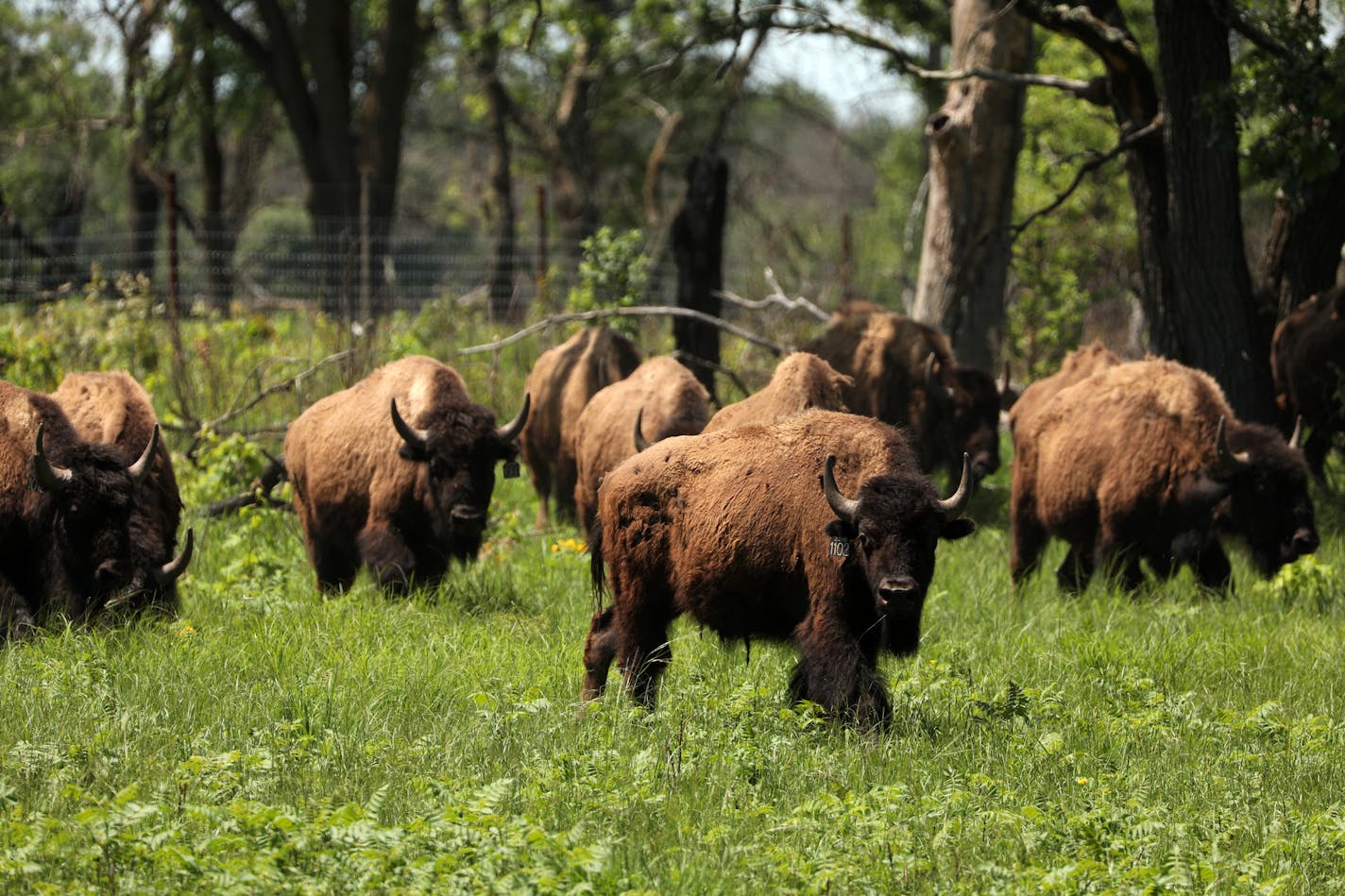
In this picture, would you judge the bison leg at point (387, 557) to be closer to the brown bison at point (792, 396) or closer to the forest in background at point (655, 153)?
the brown bison at point (792, 396)

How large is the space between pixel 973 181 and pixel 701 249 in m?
2.89

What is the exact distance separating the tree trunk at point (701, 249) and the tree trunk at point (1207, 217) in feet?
13.4

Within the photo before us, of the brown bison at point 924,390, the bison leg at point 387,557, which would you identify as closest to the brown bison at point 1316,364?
the brown bison at point 924,390

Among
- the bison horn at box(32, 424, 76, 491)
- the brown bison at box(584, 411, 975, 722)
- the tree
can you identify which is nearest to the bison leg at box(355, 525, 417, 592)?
the bison horn at box(32, 424, 76, 491)

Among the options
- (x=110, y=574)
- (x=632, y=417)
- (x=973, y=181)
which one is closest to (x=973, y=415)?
(x=973, y=181)

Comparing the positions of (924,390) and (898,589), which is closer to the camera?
(898,589)

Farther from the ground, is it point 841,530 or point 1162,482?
point 841,530

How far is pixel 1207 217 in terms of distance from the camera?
1256 cm

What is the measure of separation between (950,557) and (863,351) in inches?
122

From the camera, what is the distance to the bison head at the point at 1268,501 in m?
10.1

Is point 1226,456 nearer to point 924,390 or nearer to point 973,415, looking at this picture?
point 973,415

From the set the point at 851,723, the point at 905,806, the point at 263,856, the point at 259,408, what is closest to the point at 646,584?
the point at 851,723

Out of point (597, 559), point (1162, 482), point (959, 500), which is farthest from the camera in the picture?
point (1162, 482)

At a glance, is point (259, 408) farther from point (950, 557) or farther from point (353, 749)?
point (353, 749)
